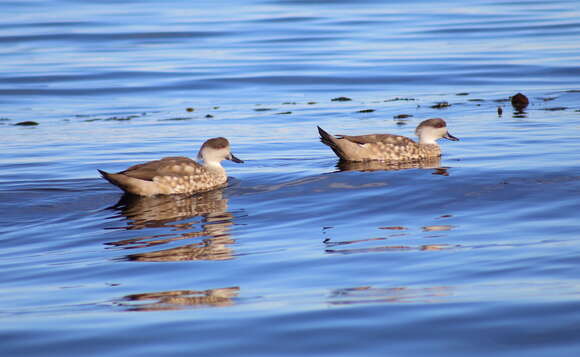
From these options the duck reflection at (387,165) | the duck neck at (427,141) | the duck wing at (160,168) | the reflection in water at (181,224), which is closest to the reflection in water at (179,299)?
the reflection in water at (181,224)

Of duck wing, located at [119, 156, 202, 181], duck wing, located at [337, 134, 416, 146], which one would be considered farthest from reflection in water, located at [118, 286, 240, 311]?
duck wing, located at [337, 134, 416, 146]

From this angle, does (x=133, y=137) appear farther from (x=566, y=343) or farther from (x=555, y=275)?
(x=566, y=343)

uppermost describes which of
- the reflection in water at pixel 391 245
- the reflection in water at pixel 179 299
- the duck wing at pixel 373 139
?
the duck wing at pixel 373 139

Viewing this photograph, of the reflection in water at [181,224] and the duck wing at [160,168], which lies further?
the duck wing at [160,168]

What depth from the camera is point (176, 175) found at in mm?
12750

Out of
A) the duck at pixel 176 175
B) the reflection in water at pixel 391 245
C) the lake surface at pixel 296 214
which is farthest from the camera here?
the duck at pixel 176 175

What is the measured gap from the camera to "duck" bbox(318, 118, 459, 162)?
46.6 ft

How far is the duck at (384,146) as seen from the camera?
1421cm

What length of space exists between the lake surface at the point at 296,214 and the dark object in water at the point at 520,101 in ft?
0.86

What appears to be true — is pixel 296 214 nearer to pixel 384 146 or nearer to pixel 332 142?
pixel 332 142

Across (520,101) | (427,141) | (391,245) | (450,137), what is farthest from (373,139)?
(520,101)

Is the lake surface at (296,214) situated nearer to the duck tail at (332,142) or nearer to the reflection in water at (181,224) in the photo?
the reflection in water at (181,224)

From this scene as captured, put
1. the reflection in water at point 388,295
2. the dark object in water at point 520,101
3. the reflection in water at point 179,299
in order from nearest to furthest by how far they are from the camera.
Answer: the reflection in water at point 388,295, the reflection in water at point 179,299, the dark object in water at point 520,101

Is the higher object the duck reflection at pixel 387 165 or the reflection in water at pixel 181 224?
the duck reflection at pixel 387 165
